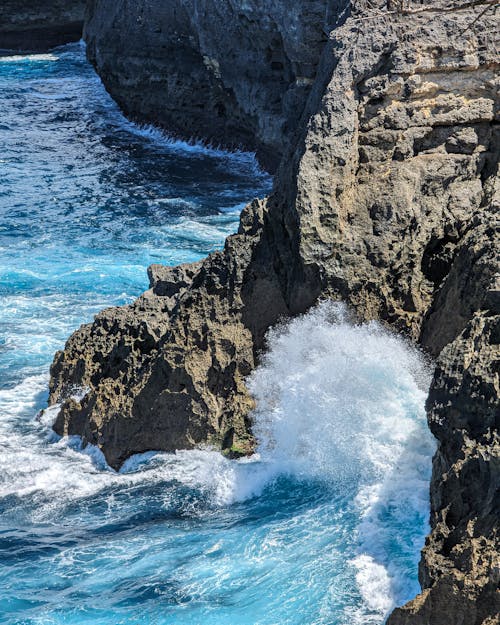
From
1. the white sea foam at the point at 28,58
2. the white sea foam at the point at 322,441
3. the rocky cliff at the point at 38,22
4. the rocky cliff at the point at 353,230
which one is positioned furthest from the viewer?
the rocky cliff at the point at 38,22

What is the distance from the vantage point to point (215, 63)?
82.0 feet

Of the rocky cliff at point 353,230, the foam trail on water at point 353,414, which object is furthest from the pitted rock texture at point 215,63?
the foam trail on water at point 353,414

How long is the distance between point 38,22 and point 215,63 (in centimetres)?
1626

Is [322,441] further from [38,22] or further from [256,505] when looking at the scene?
[38,22]

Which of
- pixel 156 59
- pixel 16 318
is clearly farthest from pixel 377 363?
pixel 156 59

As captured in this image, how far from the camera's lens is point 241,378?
31.3 feet

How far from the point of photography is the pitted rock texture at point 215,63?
20.5 meters

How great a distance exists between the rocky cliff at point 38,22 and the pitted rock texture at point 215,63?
6.44m

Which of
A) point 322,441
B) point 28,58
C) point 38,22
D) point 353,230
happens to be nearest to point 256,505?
point 322,441

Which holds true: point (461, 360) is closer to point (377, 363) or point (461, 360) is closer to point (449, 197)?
point (377, 363)

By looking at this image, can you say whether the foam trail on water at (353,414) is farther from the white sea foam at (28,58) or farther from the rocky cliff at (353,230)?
the white sea foam at (28,58)

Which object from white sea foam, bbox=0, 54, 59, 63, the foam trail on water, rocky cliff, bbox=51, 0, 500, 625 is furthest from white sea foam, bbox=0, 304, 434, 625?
white sea foam, bbox=0, 54, 59, 63

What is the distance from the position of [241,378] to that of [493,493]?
12.3 ft

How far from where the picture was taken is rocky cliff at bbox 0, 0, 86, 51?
38.2 m
